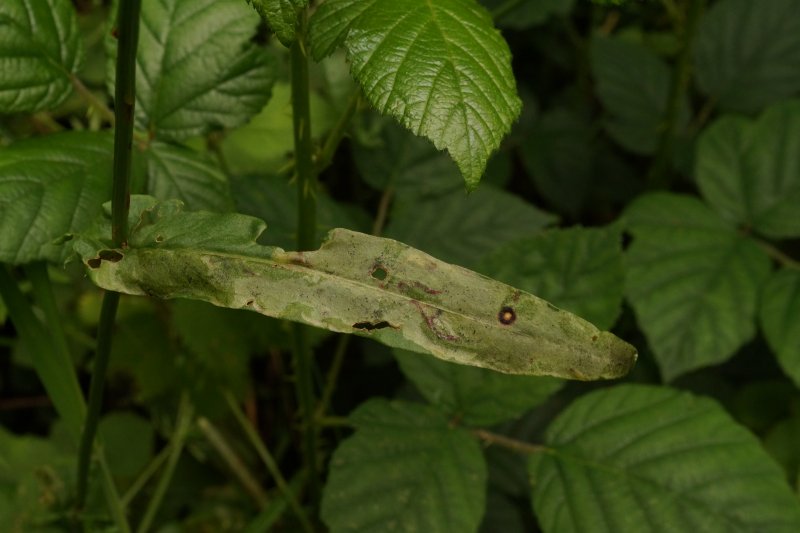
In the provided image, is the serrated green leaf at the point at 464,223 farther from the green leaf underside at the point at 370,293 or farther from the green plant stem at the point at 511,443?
the green leaf underside at the point at 370,293

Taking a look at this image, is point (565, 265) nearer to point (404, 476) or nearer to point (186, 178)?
point (404, 476)

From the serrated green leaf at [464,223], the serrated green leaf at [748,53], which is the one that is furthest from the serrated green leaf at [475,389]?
the serrated green leaf at [748,53]

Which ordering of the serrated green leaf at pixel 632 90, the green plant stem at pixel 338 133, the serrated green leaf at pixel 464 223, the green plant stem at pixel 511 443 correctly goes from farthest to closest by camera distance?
the serrated green leaf at pixel 632 90
the serrated green leaf at pixel 464 223
the green plant stem at pixel 511 443
the green plant stem at pixel 338 133

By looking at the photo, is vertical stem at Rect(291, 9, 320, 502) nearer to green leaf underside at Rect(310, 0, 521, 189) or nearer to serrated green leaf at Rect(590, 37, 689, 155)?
green leaf underside at Rect(310, 0, 521, 189)

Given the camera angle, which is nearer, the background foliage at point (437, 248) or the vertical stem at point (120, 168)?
the vertical stem at point (120, 168)

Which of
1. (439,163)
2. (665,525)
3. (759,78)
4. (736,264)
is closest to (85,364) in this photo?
(439,163)

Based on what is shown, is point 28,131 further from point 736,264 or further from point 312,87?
point 736,264

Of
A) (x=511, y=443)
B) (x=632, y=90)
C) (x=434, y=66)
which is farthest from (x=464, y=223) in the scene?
(x=434, y=66)
